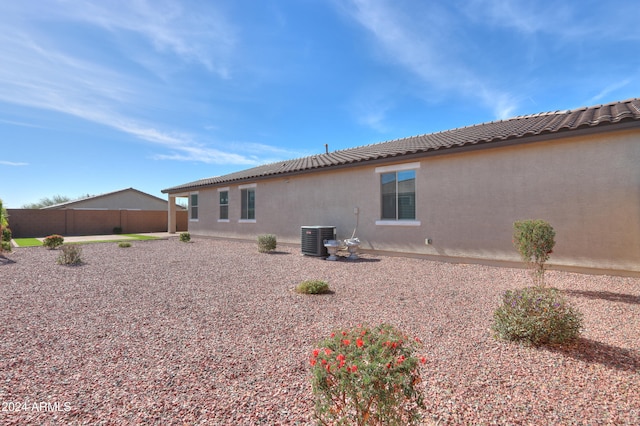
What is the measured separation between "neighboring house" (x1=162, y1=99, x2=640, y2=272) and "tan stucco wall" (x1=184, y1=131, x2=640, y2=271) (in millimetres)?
21

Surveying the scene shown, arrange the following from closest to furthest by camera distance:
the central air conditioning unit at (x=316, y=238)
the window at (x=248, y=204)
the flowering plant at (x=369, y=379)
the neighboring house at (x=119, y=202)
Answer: the flowering plant at (x=369, y=379), the central air conditioning unit at (x=316, y=238), the window at (x=248, y=204), the neighboring house at (x=119, y=202)

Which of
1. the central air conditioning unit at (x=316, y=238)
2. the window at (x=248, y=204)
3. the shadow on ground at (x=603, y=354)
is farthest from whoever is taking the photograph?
the window at (x=248, y=204)

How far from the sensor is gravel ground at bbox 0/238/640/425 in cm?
231

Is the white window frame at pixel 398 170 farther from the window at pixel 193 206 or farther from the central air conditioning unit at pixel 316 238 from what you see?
the window at pixel 193 206

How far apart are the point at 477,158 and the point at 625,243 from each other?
12.1 ft

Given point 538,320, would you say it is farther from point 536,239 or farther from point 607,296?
point 607,296

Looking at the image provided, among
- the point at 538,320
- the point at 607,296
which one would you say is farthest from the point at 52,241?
the point at 607,296

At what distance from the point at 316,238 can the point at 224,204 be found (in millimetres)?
9087

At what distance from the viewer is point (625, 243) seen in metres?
6.45

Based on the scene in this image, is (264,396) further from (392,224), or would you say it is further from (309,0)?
(309,0)

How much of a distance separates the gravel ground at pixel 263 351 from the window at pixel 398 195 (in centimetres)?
324

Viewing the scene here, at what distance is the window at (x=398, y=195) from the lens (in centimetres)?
964

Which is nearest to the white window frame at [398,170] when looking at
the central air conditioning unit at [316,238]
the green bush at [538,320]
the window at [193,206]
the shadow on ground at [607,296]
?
the central air conditioning unit at [316,238]

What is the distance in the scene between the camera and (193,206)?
20.3 m
